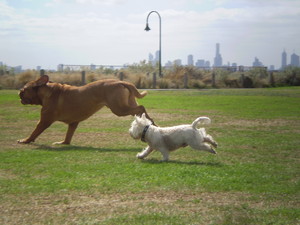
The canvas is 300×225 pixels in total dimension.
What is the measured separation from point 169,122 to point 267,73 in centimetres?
3955

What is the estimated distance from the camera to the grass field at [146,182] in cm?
576

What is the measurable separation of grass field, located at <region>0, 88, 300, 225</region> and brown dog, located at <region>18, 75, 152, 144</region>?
60 centimetres

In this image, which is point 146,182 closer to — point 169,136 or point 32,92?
point 169,136

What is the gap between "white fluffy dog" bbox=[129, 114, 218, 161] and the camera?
9.02 meters

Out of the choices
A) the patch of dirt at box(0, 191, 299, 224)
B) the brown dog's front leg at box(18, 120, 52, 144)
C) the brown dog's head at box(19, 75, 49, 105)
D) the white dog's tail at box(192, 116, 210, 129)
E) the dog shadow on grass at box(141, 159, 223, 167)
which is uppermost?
the brown dog's head at box(19, 75, 49, 105)

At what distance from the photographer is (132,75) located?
43812mm

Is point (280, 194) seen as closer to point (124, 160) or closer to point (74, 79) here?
point (124, 160)

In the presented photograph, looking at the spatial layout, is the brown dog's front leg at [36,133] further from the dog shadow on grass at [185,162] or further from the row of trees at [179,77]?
the row of trees at [179,77]

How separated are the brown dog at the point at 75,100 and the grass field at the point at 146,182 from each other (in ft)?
1.98

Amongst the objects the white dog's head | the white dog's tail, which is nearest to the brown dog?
the white dog's head

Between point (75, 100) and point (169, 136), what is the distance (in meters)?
3.55

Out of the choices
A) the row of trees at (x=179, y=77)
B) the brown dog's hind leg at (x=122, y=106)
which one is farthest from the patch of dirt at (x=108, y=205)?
the row of trees at (x=179, y=77)

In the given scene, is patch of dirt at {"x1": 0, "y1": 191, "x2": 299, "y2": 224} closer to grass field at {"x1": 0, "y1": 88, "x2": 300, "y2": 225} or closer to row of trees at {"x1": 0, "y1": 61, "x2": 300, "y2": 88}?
grass field at {"x1": 0, "y1": 88, "x2": 300, "y2": 225}

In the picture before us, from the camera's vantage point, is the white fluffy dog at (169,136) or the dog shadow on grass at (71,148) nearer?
the white fluffy dog at (169,136)
